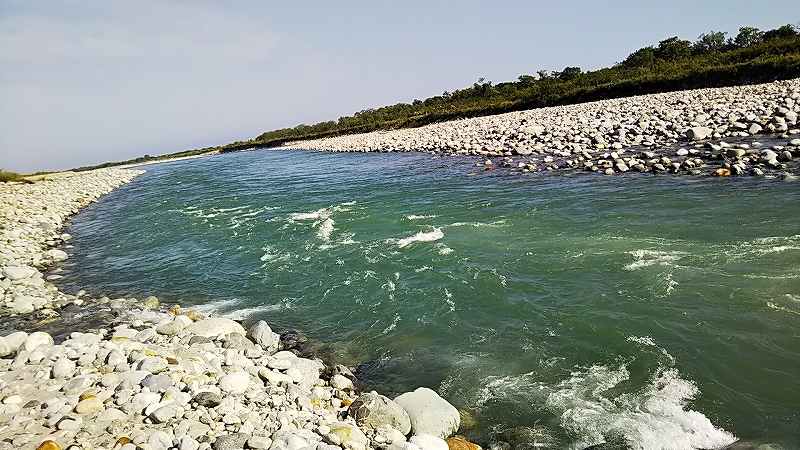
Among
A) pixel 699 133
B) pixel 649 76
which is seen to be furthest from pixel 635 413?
pixel 649 76

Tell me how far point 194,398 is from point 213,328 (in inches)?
115

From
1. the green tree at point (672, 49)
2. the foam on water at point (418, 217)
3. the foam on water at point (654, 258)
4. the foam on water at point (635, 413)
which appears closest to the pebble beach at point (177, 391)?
the foam on water at point (635, 413)

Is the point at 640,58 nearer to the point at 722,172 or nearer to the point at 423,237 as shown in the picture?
the point at 722,172

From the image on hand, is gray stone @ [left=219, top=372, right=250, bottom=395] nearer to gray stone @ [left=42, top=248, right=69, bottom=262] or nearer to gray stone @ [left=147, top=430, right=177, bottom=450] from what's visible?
→ gray stone @ [left=147, top=430, right=177, bottom=450]

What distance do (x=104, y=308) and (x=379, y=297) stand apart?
6.54 metres

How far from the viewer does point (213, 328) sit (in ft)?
26.7

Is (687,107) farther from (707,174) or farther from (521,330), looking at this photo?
(521,330)

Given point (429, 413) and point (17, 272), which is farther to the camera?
point (17, 272)

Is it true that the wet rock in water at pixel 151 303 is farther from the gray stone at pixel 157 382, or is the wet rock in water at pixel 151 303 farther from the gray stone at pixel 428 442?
the gray stone at pixel 428 442

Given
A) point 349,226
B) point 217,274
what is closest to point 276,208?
point 349,226

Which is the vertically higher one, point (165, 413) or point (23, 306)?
point (23, 306)

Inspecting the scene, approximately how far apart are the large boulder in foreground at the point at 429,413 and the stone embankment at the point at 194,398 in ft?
0.05

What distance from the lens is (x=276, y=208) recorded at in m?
20.3

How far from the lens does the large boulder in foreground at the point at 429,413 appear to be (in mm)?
5582
